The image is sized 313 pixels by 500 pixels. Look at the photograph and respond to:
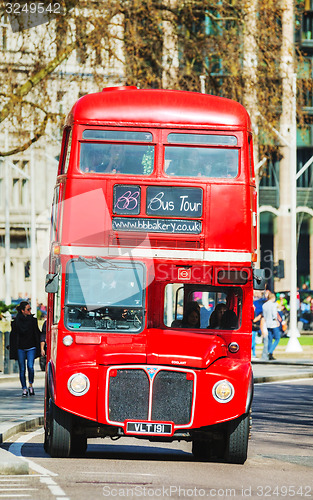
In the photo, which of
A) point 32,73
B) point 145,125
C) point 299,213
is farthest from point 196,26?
point 299,213

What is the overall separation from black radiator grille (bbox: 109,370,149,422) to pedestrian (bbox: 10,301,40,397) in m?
9.83

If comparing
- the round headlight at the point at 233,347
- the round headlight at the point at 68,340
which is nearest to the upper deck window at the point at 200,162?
the round headlight at the point at 233,347

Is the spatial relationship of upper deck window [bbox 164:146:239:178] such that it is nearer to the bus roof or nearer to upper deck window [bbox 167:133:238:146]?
upper deck window [bbox 167:133:238:146]

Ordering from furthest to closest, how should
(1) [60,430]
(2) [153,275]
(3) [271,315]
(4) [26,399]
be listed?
(3) [271,315] → (4) [26,399] → (2) [153,275] → (1) [60,430]

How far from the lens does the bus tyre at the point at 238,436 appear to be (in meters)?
12.7

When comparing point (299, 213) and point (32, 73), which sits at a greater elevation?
point (32, 73)

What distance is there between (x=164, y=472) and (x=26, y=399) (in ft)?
32.3

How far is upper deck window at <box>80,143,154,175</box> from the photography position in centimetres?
1349

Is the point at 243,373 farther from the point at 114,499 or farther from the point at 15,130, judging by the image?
the point at 15,130

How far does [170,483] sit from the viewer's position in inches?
435

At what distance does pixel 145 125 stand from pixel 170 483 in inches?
175

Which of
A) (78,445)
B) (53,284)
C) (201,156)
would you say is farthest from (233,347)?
(201,156)

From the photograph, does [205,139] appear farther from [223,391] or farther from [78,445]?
[78,445]

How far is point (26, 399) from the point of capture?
70.7 ft
